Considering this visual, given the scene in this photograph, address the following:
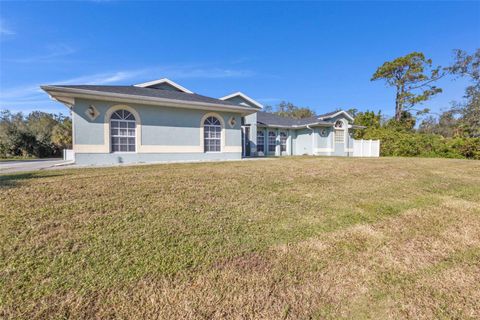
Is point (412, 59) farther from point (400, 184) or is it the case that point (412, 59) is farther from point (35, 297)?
point (35, 297)

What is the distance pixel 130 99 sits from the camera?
10.5 meters

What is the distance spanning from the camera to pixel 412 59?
27.9 meters

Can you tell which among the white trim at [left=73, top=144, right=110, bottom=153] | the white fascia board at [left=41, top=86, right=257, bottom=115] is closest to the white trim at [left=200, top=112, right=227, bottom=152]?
the white fascia board at [left=41, top=86, right=257, bottom=115]

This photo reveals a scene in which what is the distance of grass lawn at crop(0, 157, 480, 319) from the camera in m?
2.26

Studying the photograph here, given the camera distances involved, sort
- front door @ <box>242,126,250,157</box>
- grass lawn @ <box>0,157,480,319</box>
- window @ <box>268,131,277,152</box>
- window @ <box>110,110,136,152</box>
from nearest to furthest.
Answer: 1. grass lawn @ <box>0,157,480,319</box>
2. window @ <box>110,110,136,152</box>
3. front door @ <box>242,126,250,157</box>
4. window @ <box>268,131,277,152</box>

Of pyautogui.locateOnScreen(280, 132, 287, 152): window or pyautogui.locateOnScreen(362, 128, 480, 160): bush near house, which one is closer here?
pyautogui.locateOnScreen(362, 128, 480, 160): bush near house

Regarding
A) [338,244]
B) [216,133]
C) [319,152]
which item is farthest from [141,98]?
[319,152]

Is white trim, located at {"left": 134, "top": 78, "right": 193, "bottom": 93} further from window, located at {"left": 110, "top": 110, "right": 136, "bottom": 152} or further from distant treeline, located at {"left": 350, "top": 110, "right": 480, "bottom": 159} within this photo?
distant treeline, located at {"left": 350, "top": 110, "right": 480, "bottom": 159}

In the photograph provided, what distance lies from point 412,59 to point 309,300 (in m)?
36.4

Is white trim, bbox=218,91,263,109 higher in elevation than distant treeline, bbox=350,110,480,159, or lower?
higher

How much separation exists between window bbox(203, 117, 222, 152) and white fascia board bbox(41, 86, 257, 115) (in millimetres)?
881

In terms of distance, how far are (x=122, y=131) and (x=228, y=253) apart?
33.2ft

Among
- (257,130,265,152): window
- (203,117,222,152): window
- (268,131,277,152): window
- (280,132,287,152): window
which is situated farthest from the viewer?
(280,132,287,152): window

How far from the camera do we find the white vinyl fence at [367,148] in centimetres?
2115
